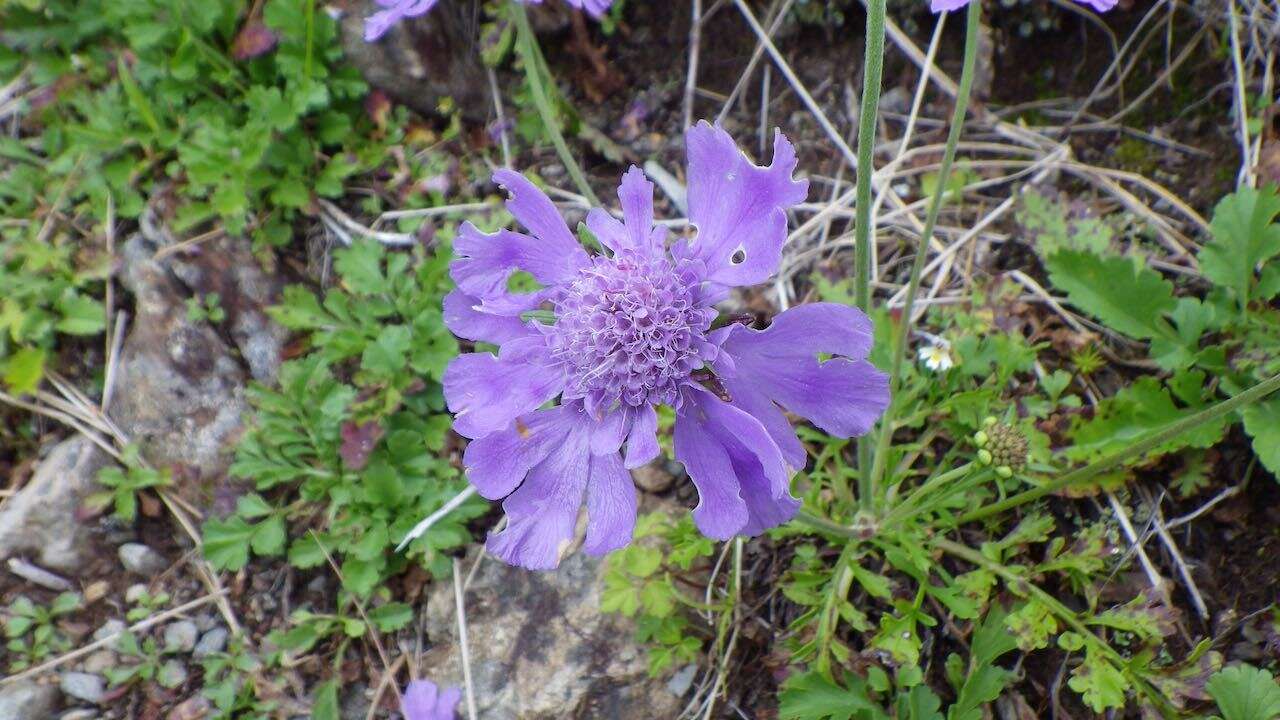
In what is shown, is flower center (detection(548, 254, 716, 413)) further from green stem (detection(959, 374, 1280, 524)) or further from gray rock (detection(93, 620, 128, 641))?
gray rock (detection(93, 620, 128, 641))

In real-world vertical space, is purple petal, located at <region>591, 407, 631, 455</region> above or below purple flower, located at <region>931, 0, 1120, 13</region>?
below

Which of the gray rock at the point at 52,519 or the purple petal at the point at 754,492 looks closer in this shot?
the purple petal at the point at 754,492

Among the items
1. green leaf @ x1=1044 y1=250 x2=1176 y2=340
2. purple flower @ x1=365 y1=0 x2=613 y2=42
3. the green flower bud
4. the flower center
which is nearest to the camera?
the flower center

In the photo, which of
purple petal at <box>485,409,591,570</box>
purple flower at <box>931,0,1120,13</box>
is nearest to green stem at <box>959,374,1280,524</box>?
purple flower at <box>931,0,1120,13</box>

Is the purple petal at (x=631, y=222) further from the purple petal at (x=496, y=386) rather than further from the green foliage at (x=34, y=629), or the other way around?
the green foliage at (x=34, y=629)

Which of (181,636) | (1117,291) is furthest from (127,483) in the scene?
(1117,291)

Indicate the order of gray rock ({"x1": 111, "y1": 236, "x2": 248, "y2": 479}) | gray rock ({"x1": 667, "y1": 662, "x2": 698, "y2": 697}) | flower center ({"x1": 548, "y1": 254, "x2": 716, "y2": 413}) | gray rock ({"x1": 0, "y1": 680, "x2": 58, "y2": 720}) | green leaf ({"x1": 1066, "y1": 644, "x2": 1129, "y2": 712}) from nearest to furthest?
flower center ({"x1": 548, "y1": 254, "x2": 716, "y2": 413}) < green leaf ({"x1": 1066, "y1": 644, "x2": 1129, "y2": 712}) < gray rock ({"x1": 667, "y1": 662, "x2": 698, "y2": 697}) < gray rock ({"x1": 0, "y1": 680, "x2": 58, "y2": 720}) < gray rock ({"x1": 111, "y1": 236, "x2": 248, "y2": 479})

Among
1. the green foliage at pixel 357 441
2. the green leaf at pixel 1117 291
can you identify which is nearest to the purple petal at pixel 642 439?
the green foliage at pixel 357 441
